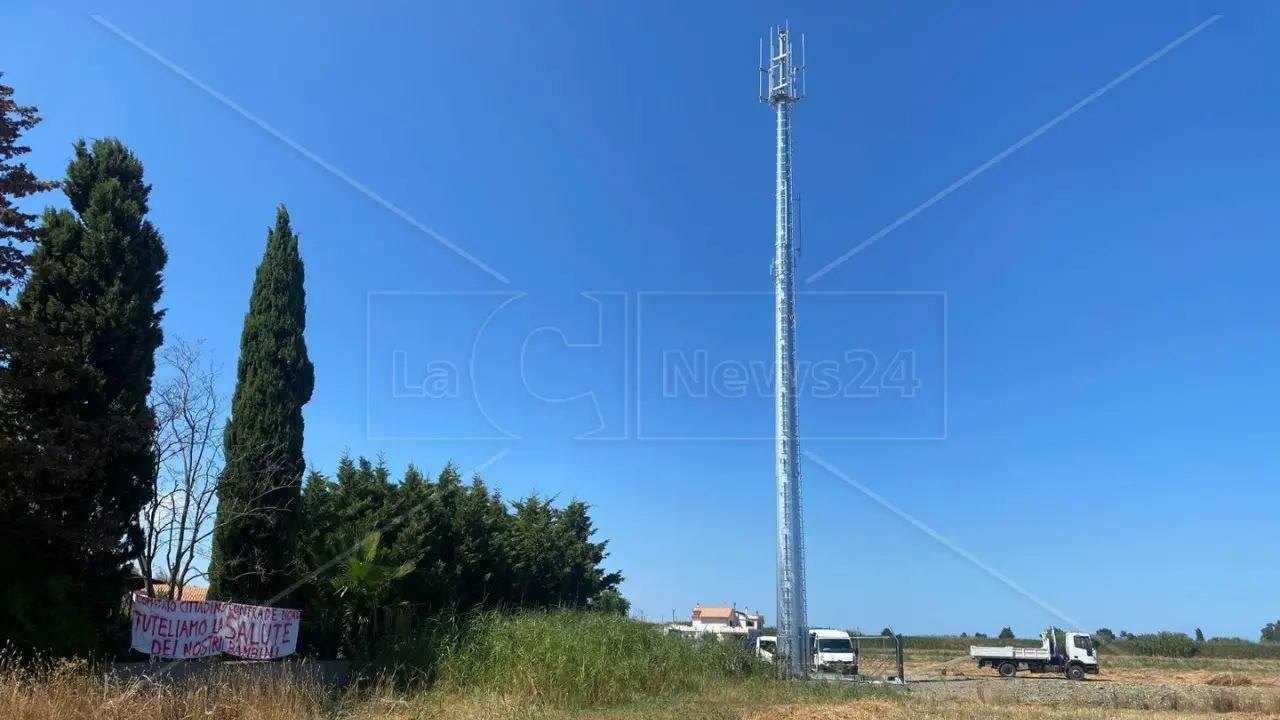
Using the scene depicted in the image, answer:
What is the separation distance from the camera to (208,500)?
13.9 meters

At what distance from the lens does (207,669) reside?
12.0 m

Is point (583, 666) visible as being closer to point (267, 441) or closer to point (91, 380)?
point (267, 441)

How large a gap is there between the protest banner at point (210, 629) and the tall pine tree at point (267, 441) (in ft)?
2.97

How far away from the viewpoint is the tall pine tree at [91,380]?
10.9m

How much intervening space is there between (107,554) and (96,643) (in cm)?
127

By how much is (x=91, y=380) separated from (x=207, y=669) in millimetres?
4431

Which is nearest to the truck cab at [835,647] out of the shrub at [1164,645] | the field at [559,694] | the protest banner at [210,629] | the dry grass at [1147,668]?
the dry grass at [1147,668]

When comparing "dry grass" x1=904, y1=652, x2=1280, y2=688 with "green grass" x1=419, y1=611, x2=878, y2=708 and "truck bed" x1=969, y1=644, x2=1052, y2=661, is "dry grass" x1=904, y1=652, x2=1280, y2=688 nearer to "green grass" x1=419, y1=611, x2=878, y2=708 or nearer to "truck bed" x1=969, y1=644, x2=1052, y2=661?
"truck bed" x1=969, y1=644, x2=1052, y2=661

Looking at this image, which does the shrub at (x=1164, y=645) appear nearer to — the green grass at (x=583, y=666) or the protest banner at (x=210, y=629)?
the green grass at (x=583, y=666)

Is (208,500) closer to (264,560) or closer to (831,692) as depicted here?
(264,560)

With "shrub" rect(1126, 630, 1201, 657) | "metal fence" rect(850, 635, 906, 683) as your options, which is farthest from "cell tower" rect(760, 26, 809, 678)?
"shrub" rect(1126, 630, 1201, 657)

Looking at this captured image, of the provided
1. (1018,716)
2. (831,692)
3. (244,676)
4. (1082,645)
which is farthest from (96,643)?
(1082,645)

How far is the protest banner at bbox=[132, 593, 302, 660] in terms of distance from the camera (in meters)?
11.6

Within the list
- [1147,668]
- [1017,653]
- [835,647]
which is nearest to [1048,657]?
[1017,653]
